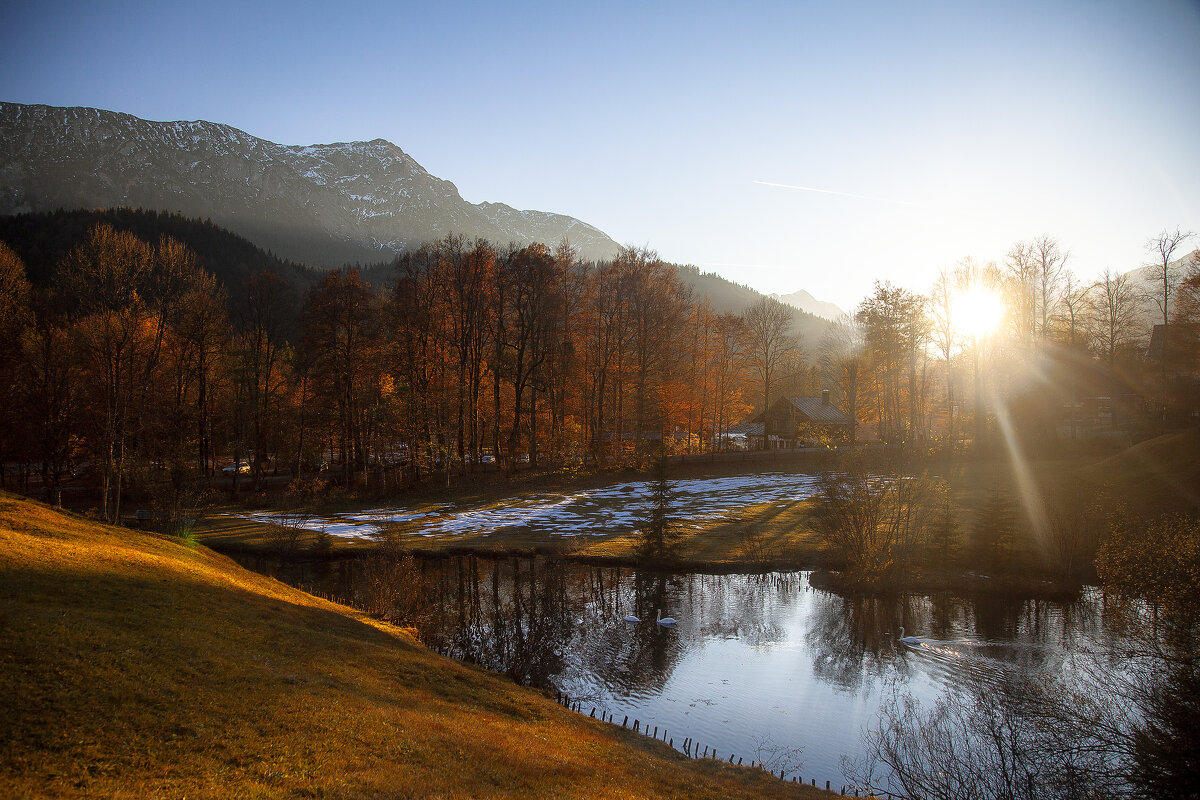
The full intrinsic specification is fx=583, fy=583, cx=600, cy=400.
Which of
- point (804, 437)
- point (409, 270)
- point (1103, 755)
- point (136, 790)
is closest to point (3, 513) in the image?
point (136, 790)

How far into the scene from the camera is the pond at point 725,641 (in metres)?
15.0

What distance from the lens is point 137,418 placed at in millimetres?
34062

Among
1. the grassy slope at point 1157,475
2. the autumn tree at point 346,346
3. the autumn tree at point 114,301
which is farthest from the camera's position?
the autumn tree at point 346,346

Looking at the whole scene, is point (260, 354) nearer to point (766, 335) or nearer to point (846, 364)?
point (766, 335)

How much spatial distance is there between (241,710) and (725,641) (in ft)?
Result: 49.7

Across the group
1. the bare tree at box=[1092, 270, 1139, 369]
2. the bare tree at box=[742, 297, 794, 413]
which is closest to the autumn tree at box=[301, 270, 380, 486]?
the bare tree at box=[742, 297, 794, 413]

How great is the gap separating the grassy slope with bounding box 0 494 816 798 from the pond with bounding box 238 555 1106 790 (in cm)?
250

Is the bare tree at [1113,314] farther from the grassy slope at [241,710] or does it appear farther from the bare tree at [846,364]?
the grassy slope at [241,710]

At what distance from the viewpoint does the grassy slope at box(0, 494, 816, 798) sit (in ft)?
23.8

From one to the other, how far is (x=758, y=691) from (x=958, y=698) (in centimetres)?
511

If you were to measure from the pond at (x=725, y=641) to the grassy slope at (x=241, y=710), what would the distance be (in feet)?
8.20

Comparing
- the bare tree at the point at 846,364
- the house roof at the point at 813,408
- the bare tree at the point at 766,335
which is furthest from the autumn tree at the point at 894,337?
the house roof at the point at 813,408

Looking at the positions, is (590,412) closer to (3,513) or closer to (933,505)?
(933,505)

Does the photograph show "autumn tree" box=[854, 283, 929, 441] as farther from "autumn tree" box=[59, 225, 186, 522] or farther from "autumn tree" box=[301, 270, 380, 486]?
"autumn tree" box=[59, 225, 186, 522]
